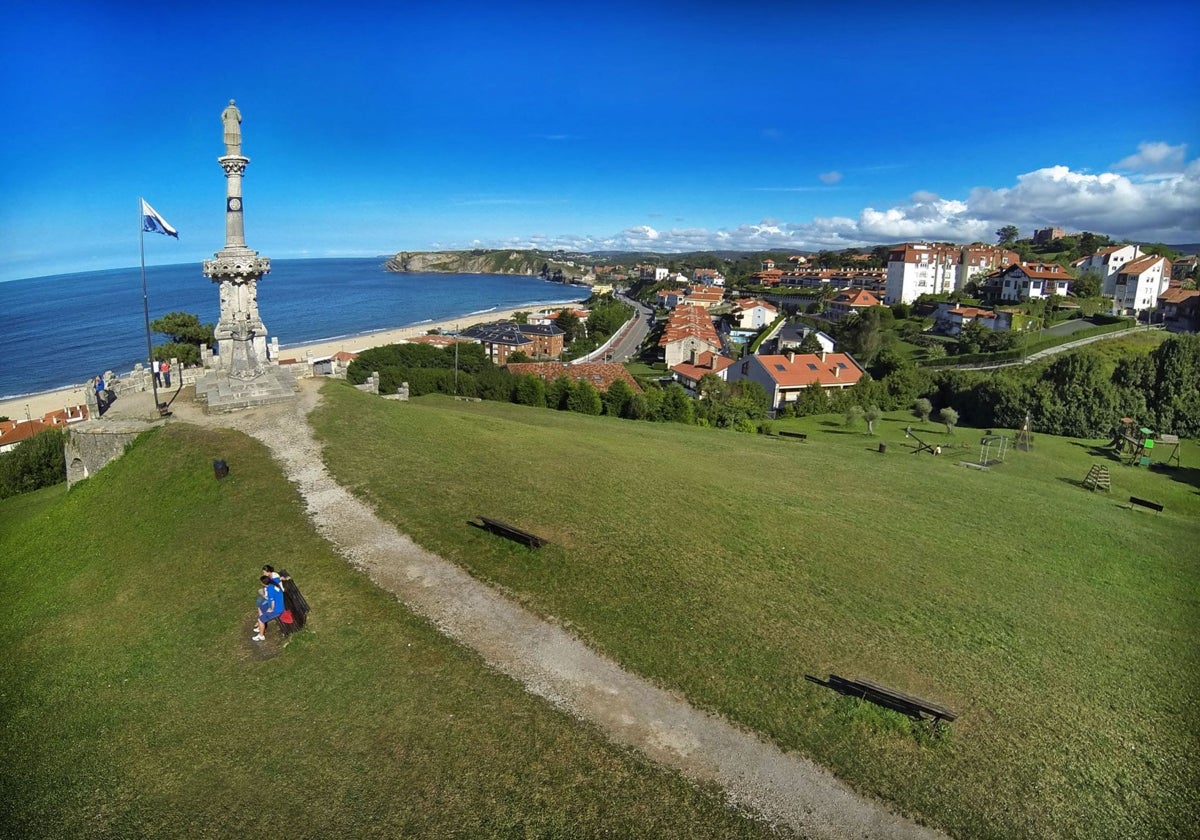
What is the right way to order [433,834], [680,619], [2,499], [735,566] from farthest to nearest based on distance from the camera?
[2,499], [735,566], [680,619], [433,834]

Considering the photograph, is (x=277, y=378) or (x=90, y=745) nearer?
(x=90, y=745)

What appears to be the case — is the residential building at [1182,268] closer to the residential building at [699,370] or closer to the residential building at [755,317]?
the residential building at [755,317]

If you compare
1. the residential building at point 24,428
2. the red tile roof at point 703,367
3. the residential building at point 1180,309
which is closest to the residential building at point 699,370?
the red tile roof at point 703,367

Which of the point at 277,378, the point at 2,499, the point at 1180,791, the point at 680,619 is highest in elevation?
the point at 277,378

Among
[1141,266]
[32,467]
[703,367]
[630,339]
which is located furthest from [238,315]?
[1141,266]

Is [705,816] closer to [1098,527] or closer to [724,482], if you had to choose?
[724,482]

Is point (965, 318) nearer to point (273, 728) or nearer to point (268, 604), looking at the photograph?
point (268, 604)

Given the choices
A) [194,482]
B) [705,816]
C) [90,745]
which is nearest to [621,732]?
[705,816]

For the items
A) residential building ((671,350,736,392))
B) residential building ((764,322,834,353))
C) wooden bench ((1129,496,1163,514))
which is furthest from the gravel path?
residential building ((764,322,834,353))
